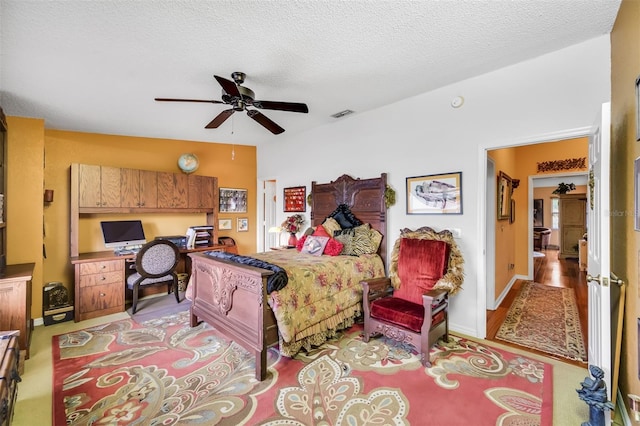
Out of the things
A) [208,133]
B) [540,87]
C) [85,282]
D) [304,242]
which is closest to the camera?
[540,87]

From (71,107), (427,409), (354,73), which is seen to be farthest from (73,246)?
(427,409)

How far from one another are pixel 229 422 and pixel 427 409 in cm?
135

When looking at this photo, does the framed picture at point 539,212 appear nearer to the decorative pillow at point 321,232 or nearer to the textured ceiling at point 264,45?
the textured ceiling at point 264,45

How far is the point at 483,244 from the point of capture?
10.1ft

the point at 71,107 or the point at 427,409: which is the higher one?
the point at 71,107

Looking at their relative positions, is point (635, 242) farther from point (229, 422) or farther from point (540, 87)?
point (229, 422)

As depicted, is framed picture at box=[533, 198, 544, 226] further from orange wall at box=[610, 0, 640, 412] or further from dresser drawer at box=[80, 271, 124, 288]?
dresser drawer at box=[80, 271, 124, 288]

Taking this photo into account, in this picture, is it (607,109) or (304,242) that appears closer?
(607,109)

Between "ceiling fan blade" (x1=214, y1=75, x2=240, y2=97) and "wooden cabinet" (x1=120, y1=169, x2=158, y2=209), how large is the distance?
2.78 meters

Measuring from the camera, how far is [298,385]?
7.43 ft

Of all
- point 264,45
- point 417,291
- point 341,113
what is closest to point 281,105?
point 264,45

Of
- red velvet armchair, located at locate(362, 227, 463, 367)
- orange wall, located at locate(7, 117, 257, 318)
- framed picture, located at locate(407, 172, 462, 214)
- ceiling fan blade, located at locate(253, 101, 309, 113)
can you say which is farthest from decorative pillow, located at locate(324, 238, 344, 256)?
orange wall, located at locate(7, 117, 257, 318)

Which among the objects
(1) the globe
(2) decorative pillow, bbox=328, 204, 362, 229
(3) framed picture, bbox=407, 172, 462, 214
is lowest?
(2) decorative pillow, bbox=328, 204, 362, 229

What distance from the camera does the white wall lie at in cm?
254
